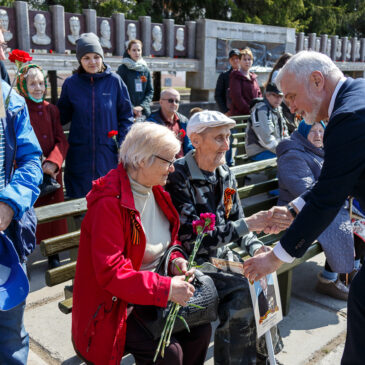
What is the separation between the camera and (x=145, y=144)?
2240mm

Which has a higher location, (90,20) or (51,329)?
(90,20)

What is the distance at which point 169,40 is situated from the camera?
13.0 m

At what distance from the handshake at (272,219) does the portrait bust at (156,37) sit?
1058cm

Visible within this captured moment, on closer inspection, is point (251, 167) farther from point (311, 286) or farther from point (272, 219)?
point (272, 219)

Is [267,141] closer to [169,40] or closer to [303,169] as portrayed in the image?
[303,169]

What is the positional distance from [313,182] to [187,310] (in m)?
1.93

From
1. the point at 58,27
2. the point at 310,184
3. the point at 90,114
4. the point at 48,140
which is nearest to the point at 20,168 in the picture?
the point at 48,140

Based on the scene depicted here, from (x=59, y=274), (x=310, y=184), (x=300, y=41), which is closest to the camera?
(x=59, y=274)

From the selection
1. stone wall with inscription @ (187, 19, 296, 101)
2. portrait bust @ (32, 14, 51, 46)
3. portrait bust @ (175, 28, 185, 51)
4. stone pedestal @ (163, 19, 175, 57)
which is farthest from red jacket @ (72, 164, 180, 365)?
stone wall with inscription @ (187, 19, 296, 101)

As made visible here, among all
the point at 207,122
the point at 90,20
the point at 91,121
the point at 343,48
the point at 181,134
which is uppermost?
the point at 90,20

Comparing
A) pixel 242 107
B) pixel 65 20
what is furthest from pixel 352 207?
pixel 65 20

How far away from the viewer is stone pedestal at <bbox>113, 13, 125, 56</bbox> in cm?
1148

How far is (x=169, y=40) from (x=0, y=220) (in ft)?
39.0

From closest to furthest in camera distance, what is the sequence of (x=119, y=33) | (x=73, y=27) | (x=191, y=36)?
(x=73, y=27)
(x=119, y=33)
(x=191, y=36)
